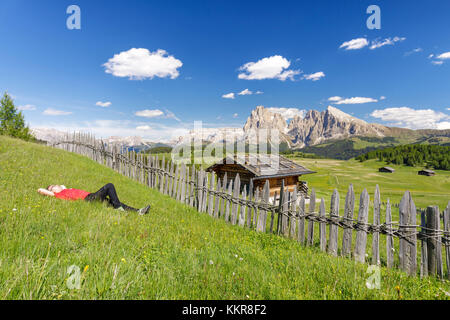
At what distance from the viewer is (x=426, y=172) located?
94.7 metres

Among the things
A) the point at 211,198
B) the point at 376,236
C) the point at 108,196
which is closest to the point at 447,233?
the point at 376,236

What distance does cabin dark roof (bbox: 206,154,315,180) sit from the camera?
17638 millimetres

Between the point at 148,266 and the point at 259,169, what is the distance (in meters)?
15.8

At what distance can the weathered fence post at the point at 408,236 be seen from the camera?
11.6 feet

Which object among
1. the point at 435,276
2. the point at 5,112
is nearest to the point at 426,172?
the point at 435,276

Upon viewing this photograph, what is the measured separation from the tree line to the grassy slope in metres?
156

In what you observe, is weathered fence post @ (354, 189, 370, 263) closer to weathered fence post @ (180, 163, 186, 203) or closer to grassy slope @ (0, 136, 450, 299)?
grassy slope @ (0, 136, 450, 299)

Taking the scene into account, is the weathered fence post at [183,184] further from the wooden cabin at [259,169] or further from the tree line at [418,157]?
the tree line at [418,157]

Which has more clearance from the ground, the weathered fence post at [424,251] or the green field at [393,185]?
the weathered fence post at [424,251]

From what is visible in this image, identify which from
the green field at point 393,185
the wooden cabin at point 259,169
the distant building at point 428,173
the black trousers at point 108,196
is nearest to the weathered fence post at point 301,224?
the black trousers at point 108,196

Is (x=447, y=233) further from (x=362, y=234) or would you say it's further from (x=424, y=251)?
(x=362, y=234)

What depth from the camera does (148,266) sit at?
8.66ft

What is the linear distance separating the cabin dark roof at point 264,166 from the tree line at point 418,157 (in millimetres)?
139617
